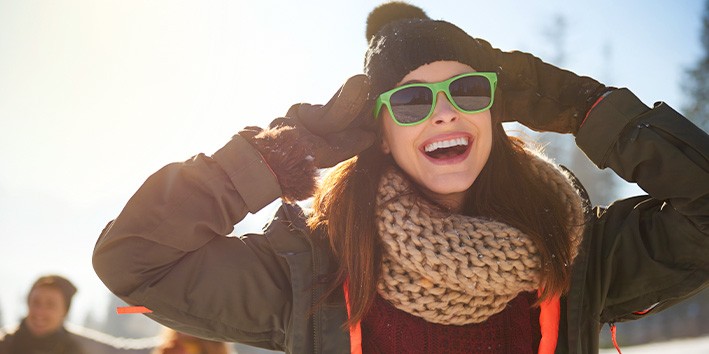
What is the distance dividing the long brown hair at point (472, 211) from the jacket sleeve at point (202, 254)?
0.24 meters

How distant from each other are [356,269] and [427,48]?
93 cm

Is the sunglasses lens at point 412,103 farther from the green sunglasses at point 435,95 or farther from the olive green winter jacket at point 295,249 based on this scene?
the olive green winter jacket at point 295,249

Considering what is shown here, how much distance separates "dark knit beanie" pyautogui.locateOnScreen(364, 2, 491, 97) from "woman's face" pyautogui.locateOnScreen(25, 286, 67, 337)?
3.76 m

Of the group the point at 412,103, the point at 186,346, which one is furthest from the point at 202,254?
the point at 186,346

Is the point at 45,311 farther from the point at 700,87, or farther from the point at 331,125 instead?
the point at 700,87

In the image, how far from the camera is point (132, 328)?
5222 cm

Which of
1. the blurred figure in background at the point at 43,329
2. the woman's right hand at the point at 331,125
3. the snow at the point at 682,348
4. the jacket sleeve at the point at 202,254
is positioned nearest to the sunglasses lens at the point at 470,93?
the woman's right hand at the point at 331,125

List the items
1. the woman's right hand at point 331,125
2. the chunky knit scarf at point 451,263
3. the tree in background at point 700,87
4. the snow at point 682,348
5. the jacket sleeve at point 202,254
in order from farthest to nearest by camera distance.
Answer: the tree in background at point 700,87 < the snow at point 682,348 < the woman's right hand at point 331,125 < the chunky knit scarf at point 451,263 < the jacket sleeve at point 202,254

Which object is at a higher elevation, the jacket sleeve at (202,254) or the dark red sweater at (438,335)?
the jacket sleeve at (202,254)

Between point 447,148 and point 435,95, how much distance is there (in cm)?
22

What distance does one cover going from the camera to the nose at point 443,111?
8.49 feet

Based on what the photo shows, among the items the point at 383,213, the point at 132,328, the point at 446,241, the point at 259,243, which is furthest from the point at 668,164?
the point at 132,328

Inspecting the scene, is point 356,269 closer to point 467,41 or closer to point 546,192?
point 546,192

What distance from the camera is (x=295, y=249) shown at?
2.38 metres
